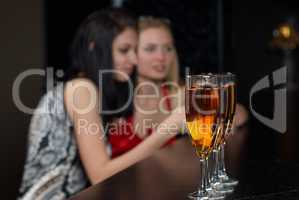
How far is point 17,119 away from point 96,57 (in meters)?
0.84

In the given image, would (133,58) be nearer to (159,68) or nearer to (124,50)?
(124,50)

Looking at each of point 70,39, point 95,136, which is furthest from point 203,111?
point 70,39

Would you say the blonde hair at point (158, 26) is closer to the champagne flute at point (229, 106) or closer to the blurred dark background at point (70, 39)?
the blurred dark background at point (70, 39)

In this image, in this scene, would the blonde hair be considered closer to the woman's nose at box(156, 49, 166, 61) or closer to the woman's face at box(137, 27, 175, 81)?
the woman's face at box(137, 27, 175, 81)

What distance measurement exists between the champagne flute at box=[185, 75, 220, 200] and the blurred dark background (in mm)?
452

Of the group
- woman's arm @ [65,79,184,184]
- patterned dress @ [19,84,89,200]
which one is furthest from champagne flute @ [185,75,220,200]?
patterned dress @ [19,84,89,200]

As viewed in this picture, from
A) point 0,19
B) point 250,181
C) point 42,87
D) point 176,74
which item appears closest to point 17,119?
point 42,87

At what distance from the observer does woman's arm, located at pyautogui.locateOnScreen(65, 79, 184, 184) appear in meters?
1.78

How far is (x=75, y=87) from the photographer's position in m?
1.95

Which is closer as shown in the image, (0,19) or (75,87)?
(75,87)

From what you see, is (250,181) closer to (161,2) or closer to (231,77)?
(231,77)

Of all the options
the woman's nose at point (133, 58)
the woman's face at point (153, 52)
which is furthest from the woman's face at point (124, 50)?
the woman's face at point (153, 52)

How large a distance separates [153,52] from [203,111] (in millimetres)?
1549

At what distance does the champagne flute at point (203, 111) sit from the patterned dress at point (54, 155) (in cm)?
90
